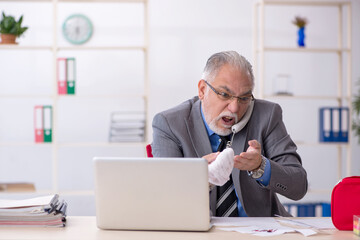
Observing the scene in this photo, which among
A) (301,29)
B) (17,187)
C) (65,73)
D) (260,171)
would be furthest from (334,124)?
(17,187)

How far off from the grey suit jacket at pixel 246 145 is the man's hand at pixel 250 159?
219 mm

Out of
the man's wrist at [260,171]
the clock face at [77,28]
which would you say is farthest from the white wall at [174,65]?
the man's wrist at [260,171]

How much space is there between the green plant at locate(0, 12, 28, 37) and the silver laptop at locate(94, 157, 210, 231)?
2.94 m

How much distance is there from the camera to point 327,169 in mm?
4754

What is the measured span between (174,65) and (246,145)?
2624mm

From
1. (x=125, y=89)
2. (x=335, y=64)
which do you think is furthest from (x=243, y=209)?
(x=335, y=64)

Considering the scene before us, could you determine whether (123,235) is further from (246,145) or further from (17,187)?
(17,187)

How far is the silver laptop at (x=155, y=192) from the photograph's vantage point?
A: 1.49 metres

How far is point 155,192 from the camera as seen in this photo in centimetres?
149

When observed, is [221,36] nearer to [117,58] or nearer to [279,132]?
[117,58]

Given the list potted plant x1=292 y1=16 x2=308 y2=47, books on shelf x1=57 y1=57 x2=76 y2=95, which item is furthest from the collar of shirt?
potted plant x1=292 y1=16 x2=308 y2=47

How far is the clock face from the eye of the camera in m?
4.55

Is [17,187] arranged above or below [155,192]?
below

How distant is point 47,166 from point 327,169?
263 cm
